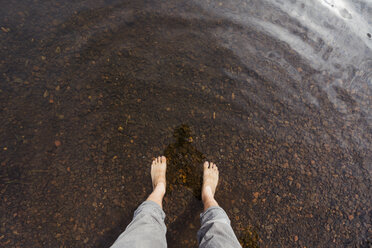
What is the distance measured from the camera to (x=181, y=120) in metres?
2.42

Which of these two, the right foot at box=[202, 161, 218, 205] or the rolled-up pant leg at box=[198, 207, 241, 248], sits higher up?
the rolled-up pant leg at box=[198, 207, 241, 248]

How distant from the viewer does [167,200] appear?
6.88ft

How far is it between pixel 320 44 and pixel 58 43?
12.0ft

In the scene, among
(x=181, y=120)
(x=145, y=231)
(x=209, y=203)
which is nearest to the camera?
(x=145, y=231)

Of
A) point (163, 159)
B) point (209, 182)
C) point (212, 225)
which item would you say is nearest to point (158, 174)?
point (163, 159)

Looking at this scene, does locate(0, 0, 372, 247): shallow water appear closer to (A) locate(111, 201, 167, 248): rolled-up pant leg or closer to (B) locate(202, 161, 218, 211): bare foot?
(B) locate(202, 161, 218, 211): bare foot

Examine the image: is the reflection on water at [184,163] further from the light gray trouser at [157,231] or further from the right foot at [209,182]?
the light gray trouser at [157,231]

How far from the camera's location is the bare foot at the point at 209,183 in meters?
2.00

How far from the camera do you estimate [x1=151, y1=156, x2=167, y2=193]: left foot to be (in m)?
2.07

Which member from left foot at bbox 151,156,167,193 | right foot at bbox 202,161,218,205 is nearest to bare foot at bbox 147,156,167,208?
left foot at bbox 151,156,167,193

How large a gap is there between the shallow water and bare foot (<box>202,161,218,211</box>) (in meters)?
0.10

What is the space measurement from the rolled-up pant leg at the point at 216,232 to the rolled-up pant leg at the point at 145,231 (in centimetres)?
30

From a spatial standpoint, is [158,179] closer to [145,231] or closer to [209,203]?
[209,203]

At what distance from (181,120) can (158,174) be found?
2.25 feet
